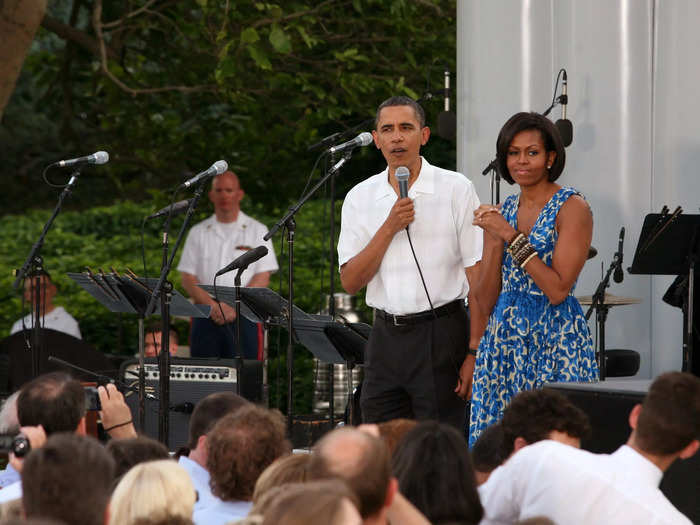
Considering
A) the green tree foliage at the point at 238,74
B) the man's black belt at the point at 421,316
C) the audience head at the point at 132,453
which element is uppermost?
the green tree foliage at the point at 238,74

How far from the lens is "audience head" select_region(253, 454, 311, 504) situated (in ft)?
10.6

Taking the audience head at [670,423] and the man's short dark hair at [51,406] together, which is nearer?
the audience head at [670,423]

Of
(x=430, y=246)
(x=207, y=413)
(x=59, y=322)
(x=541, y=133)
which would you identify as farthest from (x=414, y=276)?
(x=59, y=322)

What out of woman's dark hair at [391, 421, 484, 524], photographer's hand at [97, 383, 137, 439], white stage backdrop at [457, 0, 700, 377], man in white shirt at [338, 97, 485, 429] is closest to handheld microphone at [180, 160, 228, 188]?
→ man in white shirt at [338, 97, 485, 429]

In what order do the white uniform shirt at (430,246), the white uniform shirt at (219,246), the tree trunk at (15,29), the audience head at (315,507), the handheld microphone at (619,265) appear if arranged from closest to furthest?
the audience head at (315,507) → the white uniform shirt at (430,246) → the handheld microphone at (619,265) → the tree trunk at (15,29) → the white uniform shirt at (219,246)

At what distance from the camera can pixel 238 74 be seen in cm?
960

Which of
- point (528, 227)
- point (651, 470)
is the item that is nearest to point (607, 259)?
point (528, 227)

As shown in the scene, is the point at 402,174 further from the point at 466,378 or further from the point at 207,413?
the point at 207,413

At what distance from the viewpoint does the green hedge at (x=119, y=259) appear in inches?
416

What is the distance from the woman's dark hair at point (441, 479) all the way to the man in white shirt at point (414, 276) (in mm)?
1752

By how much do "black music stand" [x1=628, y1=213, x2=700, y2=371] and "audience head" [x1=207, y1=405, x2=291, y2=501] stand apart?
2918 mm

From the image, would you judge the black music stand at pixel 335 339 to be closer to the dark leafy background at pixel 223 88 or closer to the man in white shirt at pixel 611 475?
the man in white shirt at pixel 611 475

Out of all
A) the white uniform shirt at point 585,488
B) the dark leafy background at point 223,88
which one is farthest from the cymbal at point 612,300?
the white uniform shirt at point 585,488

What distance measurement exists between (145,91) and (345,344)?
452 cm
